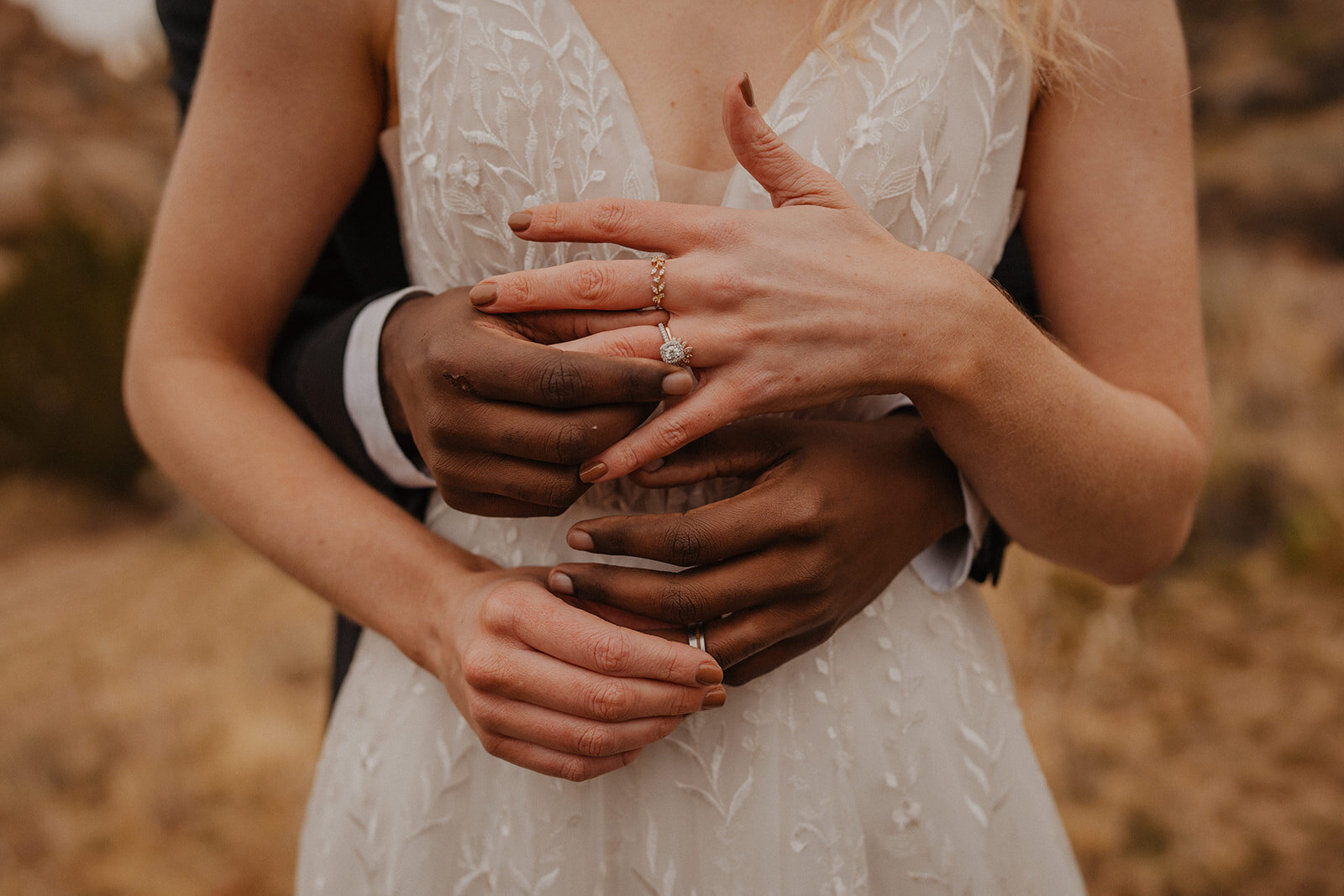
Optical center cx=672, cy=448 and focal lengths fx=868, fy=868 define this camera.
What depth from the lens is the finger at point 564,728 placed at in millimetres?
940

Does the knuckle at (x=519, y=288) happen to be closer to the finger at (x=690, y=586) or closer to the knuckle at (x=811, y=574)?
the finger at (x=690, y=586)

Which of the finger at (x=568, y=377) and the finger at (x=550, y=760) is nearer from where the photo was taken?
the finger at (x=568, y=377)

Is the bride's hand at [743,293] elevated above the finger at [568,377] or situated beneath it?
elevated above

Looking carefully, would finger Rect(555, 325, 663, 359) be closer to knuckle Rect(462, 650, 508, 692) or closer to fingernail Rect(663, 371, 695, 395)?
fingernail Rect(663, 371, 695, 395)

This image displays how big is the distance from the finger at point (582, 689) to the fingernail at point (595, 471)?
183 millimetres

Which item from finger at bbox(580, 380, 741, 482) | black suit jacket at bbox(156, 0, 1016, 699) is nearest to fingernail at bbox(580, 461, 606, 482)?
finger at bbox(580, 380, 741, 482)

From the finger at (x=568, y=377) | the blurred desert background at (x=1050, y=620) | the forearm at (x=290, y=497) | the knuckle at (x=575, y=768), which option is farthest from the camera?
the blurred desert background at (x=1050, y=620)

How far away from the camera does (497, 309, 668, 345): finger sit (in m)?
0.90

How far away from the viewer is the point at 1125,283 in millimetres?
1129

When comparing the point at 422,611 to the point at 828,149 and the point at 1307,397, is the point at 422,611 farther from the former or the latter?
the point at 1307,397

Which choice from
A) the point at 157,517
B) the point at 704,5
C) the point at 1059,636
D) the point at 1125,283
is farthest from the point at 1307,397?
the point at 157,517

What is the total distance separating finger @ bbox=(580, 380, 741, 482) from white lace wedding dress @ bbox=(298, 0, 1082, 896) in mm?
236

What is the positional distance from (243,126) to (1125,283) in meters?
1.16

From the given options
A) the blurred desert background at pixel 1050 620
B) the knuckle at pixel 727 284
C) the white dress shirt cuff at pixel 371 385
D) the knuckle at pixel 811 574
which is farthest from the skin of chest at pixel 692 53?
the blurred desert background at pixel 1050 620
